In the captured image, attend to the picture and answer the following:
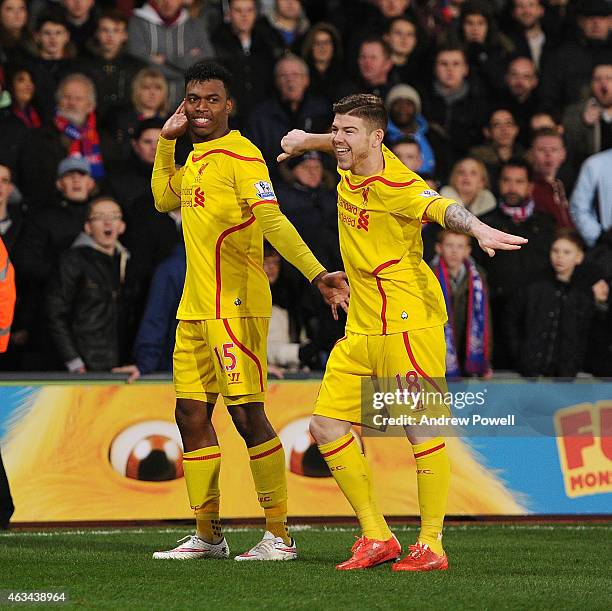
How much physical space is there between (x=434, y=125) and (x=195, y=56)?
2270 millimetres

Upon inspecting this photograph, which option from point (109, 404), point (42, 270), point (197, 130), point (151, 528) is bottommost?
point (151, 528)

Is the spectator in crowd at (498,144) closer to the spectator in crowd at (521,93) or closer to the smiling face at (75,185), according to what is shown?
the spectator in crowd at (521,93)

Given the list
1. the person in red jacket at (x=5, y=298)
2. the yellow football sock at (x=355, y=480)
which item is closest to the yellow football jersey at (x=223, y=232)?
the yellow football sock at (x=355, y=480)

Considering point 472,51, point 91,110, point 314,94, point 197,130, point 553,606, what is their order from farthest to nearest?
1. point 472,51
2. point 314,94
3. point 91,110
4. point 197,130
5. point 553,606

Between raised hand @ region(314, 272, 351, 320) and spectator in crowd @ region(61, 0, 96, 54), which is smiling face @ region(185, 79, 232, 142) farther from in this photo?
spectator in crowd @ region(61, 0, 96, 54)

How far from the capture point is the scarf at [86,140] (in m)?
12.0

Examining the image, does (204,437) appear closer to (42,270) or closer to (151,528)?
(151,528)

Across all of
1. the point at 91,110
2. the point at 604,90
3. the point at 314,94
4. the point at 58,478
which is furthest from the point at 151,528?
the point at 604,90

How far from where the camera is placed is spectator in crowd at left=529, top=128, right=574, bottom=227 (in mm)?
12773

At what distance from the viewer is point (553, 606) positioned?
20.6 ft

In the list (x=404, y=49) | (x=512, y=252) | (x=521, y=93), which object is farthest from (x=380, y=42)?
(x=512, y=252)

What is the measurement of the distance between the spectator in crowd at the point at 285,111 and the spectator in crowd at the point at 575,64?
262 cm

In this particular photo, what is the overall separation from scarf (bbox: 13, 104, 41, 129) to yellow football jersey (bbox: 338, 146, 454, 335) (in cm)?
529

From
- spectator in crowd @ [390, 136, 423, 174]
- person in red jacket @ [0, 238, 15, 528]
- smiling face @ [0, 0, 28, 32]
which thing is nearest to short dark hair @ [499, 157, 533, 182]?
spectator in crowd @ [390, 136, 423, 174]
